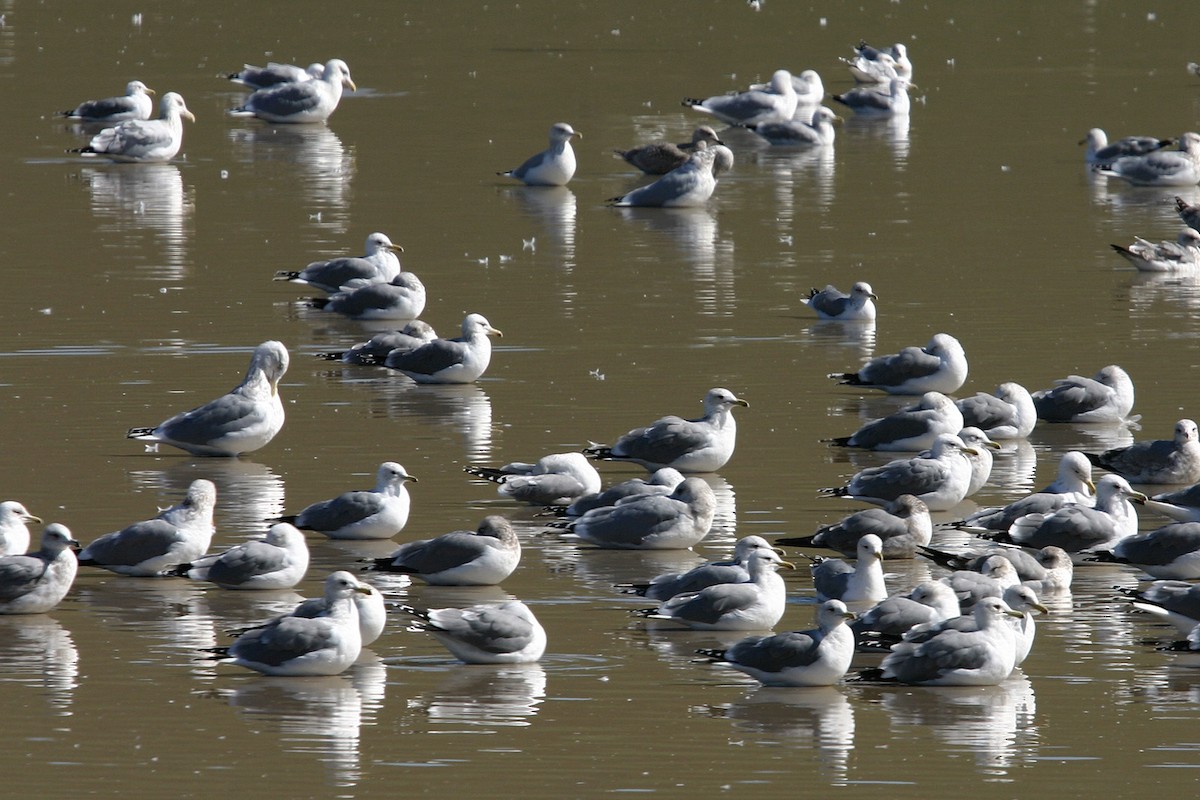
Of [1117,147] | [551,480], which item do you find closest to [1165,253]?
[1117,147]

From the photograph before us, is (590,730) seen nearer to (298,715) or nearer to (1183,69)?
(298,715)

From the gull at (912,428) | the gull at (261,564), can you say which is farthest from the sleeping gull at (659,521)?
the gull at (912,428)

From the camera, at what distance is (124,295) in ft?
81.7

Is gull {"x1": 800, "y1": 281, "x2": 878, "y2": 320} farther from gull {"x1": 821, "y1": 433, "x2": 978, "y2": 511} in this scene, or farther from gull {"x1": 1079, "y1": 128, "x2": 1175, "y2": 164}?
gull {"x1": 1079, "y1": 128, "x2": 1175, "y2": 164}

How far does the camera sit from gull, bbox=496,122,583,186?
111ft

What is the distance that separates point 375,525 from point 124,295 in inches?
420

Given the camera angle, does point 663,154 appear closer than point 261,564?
No

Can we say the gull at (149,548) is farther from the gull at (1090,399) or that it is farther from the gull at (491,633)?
the gull at (1090,399)

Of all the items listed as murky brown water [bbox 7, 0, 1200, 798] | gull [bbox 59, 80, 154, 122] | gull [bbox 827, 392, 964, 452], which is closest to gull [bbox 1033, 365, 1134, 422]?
murky brown water [bbox 7, 0, 1200, 798]

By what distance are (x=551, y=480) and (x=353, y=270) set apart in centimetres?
937

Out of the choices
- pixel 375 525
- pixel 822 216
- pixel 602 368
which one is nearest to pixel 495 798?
pixel 375 525

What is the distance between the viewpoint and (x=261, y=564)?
1388 centimetres

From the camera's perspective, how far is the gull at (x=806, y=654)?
1208 cm

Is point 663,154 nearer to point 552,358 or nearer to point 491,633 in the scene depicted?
point 552,358
